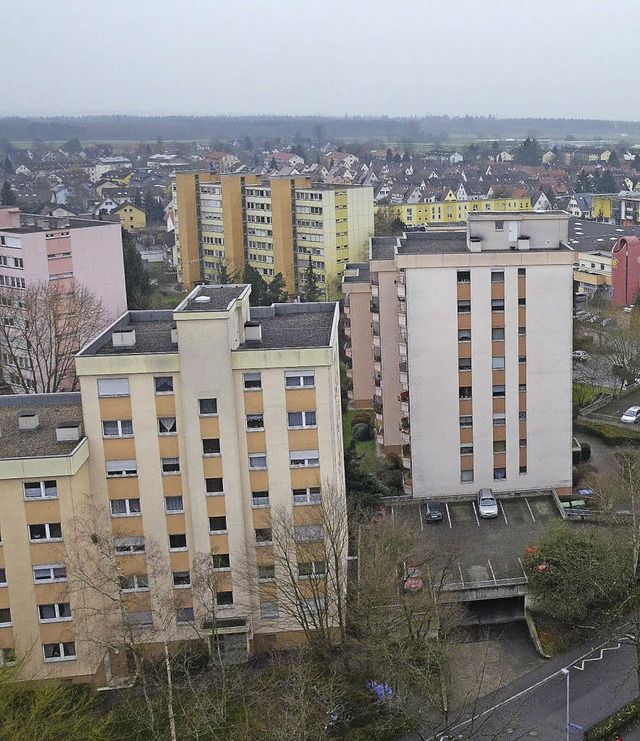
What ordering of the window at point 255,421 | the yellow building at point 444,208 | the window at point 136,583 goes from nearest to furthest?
1. the window at point 255,421
2. the window at point 136,583
3. the yellow building at point 444,208

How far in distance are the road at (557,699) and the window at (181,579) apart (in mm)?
5652

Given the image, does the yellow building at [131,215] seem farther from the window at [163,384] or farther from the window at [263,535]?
the window at [263,535]

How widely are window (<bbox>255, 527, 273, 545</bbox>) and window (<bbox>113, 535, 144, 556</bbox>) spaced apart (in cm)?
236

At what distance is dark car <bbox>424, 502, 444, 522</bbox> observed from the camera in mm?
26203

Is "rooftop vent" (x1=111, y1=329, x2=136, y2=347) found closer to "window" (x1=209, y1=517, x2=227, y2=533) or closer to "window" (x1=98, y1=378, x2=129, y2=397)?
"window" (x1=98, y1=378, x2=129, y2=397)

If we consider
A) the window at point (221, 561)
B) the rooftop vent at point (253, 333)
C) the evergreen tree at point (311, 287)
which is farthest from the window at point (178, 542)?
the evergreen tree at point (311, 287)

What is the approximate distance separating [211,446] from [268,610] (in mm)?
3660

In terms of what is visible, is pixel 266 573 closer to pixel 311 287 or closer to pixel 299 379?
pixel 299 379

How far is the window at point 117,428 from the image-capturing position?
19.8 metres

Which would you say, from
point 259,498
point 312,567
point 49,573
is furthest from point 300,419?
point 49,573

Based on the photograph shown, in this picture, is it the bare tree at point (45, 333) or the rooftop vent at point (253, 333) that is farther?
the bare tree at point (45, 333)

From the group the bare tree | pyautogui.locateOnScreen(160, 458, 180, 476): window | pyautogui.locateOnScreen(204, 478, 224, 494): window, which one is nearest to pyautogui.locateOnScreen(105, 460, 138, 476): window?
pyautogui.locateOnScreen(160, 458, 180, 476): window

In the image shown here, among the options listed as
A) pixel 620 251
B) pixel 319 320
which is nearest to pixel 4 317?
pixel 319 320

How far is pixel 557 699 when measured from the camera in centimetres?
1920
